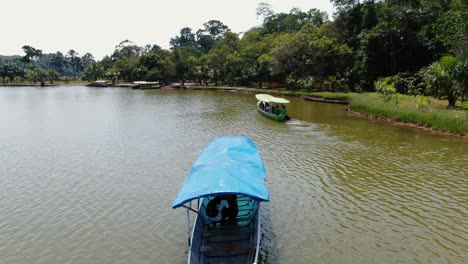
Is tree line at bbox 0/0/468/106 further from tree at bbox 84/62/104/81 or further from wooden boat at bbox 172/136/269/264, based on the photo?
tree at bbox 84/62/104/81

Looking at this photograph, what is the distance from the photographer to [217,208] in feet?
33.5

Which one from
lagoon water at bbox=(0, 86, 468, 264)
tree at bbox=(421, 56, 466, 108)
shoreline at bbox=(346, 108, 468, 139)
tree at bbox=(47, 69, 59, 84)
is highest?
tree at bbox=(47, 69, 59, 84)

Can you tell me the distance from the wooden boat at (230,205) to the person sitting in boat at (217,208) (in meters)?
0.12

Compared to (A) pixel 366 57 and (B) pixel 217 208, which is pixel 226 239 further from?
(A) pixel 366 57

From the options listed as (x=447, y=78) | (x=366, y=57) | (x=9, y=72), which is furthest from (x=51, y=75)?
(x=447, y=78)

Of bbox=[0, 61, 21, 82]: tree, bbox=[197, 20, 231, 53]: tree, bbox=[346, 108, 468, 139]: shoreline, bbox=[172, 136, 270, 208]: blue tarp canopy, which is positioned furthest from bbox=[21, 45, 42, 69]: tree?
bbox=[172, 136, 270, 208]: blue tarp canopy

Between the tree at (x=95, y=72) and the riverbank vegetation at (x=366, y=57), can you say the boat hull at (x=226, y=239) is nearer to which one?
the riverbank vegetation at (x=366, y=57)

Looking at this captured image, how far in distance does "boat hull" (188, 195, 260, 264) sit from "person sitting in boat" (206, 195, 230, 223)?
0.79 ft

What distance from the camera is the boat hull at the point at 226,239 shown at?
28.5 ft

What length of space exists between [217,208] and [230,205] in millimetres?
393

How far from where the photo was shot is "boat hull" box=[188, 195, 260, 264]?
28.5 ft

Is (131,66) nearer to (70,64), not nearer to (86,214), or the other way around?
(70,64)

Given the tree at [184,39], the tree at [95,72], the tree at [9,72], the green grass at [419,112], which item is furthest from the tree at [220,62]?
the tree at [184,39]

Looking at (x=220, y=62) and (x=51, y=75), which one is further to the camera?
(x=51, y=75)
